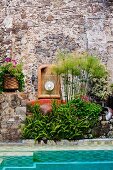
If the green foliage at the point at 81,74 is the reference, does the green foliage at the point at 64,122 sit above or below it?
below

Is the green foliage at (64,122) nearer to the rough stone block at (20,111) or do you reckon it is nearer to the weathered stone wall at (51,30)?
the rough stone block at (20,111)

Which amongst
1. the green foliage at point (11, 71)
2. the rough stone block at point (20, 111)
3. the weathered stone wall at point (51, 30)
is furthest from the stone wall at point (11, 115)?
the weathered stone wall at point (51, 30)

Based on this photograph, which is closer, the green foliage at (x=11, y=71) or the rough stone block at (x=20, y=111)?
the rough stone block at (x=20, y=111)

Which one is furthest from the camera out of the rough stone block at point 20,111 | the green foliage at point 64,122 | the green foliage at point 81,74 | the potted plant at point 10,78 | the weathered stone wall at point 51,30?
the weathered stone wall at point 51,30

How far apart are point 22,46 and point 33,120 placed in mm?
5602

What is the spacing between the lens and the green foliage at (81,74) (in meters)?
11.5

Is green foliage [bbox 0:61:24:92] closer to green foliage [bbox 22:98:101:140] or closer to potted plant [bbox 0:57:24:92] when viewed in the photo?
potted plant [bbox 0:57:24:92]

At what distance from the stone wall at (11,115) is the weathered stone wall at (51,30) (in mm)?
4542

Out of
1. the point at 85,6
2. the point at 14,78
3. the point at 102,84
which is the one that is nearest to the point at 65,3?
the point at 85,6

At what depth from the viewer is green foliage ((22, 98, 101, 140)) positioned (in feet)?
30.3

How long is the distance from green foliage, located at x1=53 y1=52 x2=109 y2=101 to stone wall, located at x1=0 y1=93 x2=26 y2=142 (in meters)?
2.53

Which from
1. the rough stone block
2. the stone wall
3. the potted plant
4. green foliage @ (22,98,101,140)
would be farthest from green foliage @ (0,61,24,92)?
green foliage @ (22,98,101,140)

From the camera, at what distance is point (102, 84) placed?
12.9 meters

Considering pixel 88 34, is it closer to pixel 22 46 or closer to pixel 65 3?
pixel 65 3
